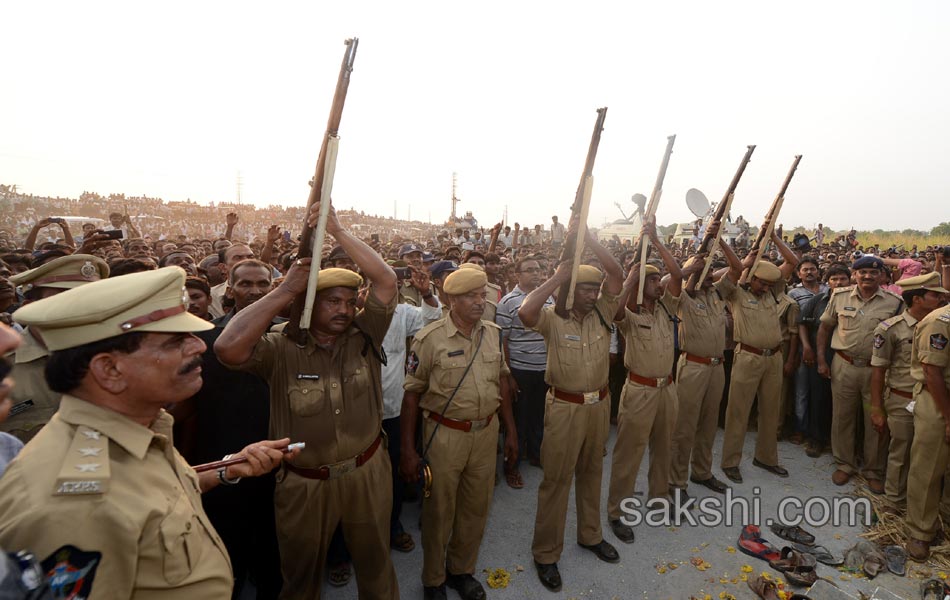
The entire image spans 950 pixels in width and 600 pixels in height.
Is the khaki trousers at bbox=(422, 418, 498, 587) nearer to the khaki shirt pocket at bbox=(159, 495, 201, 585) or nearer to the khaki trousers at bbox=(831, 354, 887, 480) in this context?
the khaki shirt pocket at bbox=(159, 495, 201, 585)

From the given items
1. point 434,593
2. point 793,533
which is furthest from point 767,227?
point 434,593

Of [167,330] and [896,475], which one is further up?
[167,330]

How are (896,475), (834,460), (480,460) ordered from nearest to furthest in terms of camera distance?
(480,460) < (896,475) < (834,460)

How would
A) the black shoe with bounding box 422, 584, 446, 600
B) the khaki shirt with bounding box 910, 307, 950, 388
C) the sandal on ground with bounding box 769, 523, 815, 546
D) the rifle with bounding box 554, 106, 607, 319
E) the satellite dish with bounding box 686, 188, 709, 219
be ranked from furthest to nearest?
the satellite dish with bounding box 686, 188, 709, 219 → the sandal on ground with bounding box 769, 523, 815, 546 → the khaki shirt with bounding box 910, 307, 950, 388 → the rifle with bounding box 554, 106, 607, 319 → the black shoe with bounding box 422, 584, 446, 600

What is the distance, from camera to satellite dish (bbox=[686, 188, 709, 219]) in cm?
1022

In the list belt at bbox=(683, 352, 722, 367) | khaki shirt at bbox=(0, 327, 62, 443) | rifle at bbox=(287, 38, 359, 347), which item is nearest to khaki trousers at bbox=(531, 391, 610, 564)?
belt at bbox=(683, 352, 722, 367)

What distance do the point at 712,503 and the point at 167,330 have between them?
5.23 m

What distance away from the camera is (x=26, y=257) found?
477 centimetres

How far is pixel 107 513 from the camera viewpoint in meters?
1.29

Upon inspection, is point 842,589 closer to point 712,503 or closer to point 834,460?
point 712,503

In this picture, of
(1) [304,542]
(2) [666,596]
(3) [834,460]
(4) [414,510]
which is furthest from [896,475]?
(1) [304,542]

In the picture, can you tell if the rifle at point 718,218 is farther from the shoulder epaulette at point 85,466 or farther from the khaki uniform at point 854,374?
the shoulder epaulette at point 85,466

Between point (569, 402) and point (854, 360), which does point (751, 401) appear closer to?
point (854, 360)

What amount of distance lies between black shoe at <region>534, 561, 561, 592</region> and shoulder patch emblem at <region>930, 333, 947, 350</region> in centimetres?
371
